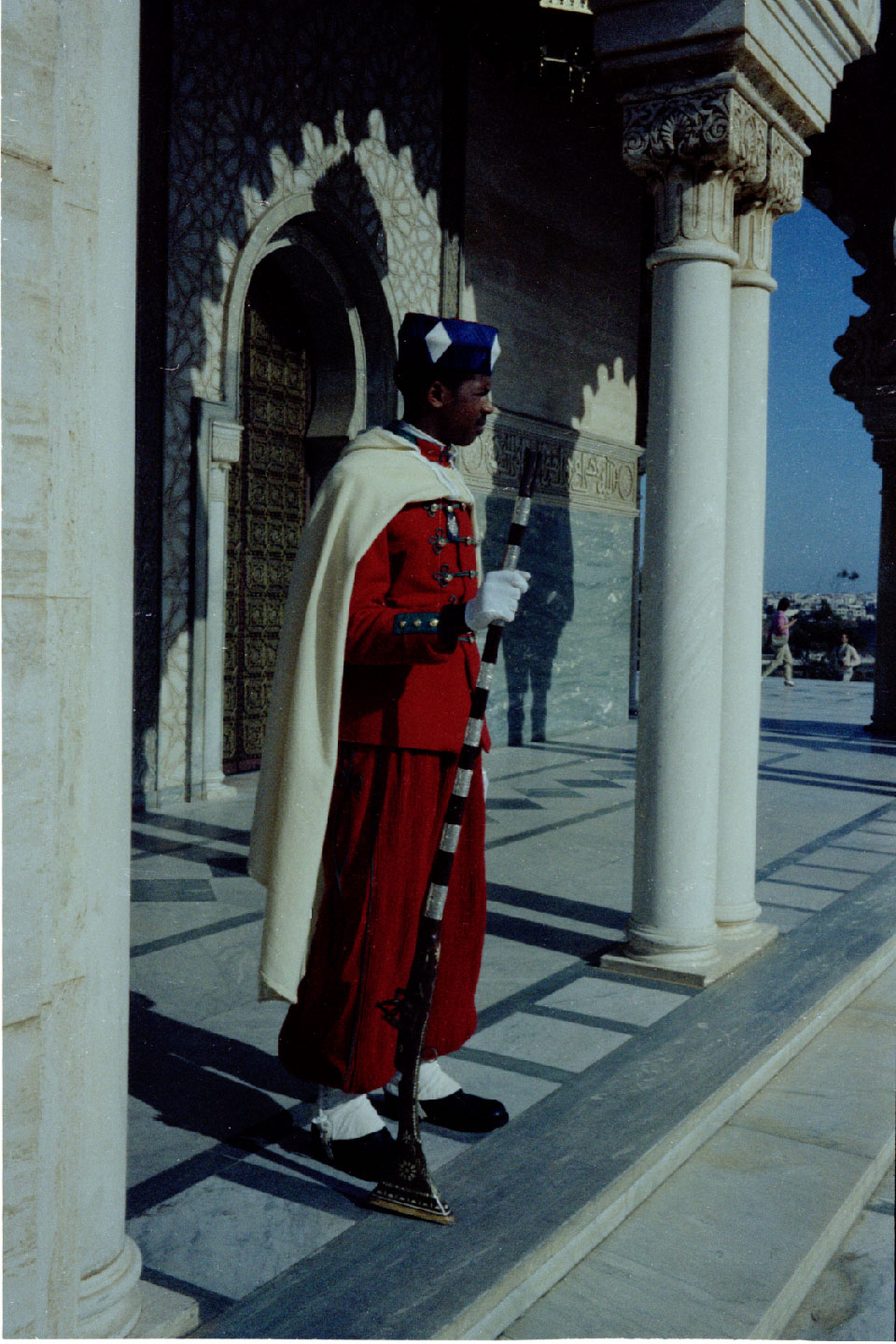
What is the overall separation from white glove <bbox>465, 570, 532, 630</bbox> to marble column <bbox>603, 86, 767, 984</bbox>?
4.90ft

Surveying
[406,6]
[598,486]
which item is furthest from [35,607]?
[598,486]

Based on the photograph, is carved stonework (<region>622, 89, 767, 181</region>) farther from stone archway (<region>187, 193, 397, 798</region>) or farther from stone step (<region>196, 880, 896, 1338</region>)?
stone archway (<region>187, 193, 397, 798</region>)

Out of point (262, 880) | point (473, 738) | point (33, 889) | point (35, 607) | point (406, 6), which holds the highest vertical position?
point (406, 6)

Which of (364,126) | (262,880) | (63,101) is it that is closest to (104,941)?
(262,880)

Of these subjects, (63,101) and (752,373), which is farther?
(752,373)

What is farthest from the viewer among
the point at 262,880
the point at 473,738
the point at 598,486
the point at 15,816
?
the point at 598,486

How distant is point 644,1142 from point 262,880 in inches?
35.5

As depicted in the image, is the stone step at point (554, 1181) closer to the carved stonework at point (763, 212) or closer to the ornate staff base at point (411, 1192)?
the ornate staff base at point (411, 1192)

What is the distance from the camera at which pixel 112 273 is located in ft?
4.98

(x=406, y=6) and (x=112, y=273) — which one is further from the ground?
(x=406, y=6)

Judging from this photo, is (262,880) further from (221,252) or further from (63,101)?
(221,252)

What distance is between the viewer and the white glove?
2.02 m

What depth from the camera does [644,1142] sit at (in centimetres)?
238

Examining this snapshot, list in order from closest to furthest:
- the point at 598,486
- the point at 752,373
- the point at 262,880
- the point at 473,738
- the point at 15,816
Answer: the point at 15,816, the point at 473,738, the point at 262,880, the point at 752,373, the point at 598,486
